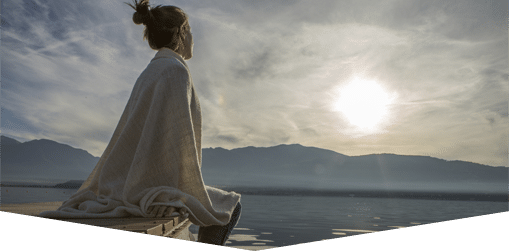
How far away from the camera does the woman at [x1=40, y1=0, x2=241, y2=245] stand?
4.10ft

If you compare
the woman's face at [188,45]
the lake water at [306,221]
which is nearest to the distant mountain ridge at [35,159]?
the lake water at [306,221]

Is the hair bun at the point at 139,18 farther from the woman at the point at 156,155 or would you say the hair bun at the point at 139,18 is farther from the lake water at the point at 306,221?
the lake water at the point at 306,221

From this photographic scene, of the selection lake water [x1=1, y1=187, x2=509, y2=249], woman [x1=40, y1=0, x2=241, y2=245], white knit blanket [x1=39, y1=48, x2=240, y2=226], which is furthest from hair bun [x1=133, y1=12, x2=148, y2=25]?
lake water [x1=1, y1=187, x2=509, y2=249]

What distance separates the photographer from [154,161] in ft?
→ 4.36

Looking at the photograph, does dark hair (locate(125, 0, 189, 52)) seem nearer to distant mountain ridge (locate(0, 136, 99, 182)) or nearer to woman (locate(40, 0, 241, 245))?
woman (locate(40, 0, 241, 245))

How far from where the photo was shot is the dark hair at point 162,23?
1439 mm

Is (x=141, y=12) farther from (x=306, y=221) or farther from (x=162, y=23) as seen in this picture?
(x=306, y=221)

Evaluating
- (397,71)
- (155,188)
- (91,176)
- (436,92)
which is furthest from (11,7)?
(436,92)

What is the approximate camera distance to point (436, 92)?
3.39 metres

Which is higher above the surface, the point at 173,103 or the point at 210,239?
the point at 173,103

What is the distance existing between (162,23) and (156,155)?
0.64 metres

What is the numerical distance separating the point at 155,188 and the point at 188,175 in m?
0.16

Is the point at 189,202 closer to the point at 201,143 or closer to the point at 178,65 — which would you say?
the point at 201,143

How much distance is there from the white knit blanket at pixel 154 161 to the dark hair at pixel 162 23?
12 cm
